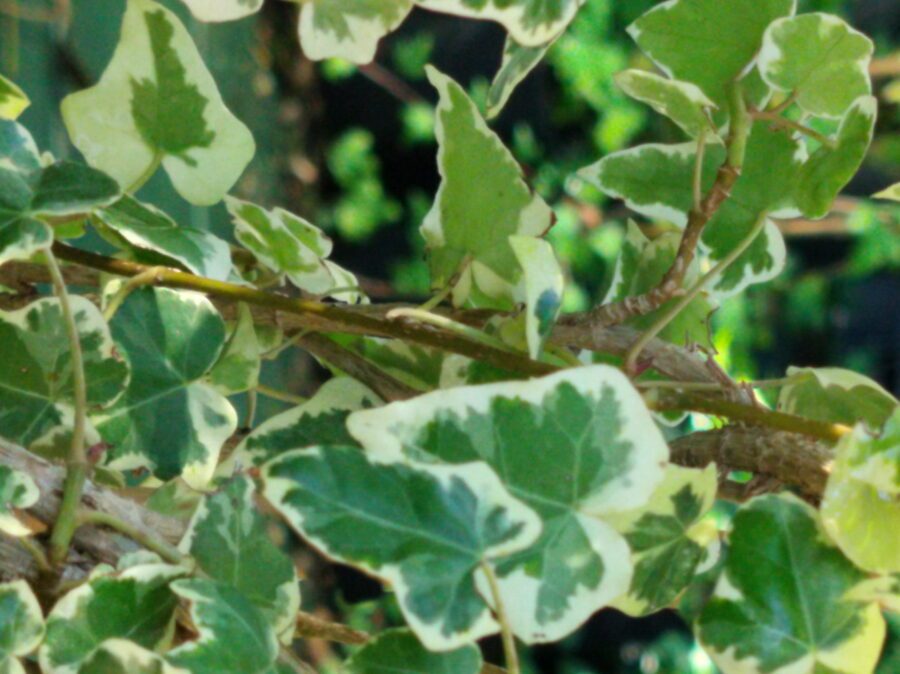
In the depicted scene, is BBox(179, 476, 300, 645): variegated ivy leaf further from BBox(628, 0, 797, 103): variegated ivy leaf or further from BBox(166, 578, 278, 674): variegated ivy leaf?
BBox(628, 0, 797, 103): variegated ivy leaf

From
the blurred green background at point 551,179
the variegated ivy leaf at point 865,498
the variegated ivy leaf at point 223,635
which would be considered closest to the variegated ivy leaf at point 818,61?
the variegated ivy leaf at point 865,498

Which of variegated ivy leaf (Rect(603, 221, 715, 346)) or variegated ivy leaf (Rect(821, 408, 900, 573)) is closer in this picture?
variegated ivy leaf (Rect(821, 408, 900, 573))

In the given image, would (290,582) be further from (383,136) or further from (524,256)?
(383,136)

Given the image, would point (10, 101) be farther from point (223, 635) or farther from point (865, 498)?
point (865, 498)

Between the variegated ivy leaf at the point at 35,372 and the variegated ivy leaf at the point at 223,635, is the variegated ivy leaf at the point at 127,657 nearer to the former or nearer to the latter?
the variegated ivy leaf at the point at 223,635

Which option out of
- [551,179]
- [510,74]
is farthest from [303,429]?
[551,179]

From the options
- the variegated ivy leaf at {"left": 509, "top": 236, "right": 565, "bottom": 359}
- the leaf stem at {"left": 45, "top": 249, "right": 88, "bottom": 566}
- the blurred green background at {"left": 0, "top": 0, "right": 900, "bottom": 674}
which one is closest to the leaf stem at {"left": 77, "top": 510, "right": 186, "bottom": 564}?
the leaf stem at {"left": 45, "top": 249, "right": 88, "bottom": 566}
